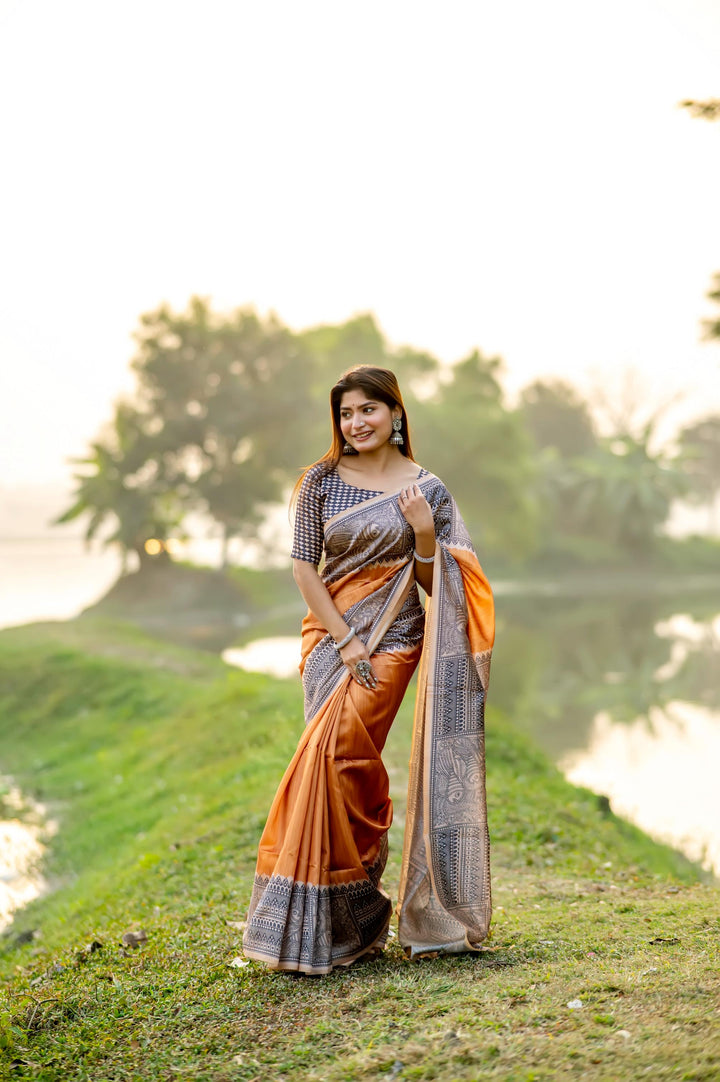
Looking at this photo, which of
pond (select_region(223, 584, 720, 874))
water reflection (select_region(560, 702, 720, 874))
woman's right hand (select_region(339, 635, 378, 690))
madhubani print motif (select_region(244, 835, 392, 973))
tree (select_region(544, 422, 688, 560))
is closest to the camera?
madhubani print motif (select_region(244, 835, 392, 973))

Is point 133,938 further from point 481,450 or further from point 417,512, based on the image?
point 481,450

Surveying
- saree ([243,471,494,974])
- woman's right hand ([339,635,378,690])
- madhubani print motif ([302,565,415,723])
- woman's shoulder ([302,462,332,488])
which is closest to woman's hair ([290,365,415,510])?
woman's shoulder ([302,462,332,488])

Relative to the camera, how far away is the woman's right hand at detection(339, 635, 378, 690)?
373cm

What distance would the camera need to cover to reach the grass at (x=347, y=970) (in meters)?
2.93

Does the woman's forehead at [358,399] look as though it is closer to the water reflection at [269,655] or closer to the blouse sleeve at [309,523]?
the blouse sleeve at [309,523]

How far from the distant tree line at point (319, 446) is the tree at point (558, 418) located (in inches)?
2.6

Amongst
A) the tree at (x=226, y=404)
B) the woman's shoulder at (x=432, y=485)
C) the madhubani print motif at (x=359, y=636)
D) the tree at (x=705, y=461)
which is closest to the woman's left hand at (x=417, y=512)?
the woman's shoulder at (x=432, y=485)

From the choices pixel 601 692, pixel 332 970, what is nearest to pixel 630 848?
pixel 332 970

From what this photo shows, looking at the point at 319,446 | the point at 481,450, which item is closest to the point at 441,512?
the point at 319,446

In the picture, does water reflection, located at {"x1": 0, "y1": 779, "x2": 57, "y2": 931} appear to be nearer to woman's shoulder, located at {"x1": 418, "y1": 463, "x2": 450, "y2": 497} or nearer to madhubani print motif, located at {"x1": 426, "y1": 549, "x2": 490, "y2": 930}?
madhubani print motif, located at {"x1": 426, "y1": 549, "x2": 490, "y2": 930}

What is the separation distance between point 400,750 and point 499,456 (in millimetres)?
26521

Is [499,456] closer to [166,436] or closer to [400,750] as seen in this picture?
[166,436]

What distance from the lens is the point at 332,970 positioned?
366 cm

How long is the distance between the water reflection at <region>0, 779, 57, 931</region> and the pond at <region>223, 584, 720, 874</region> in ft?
16.4
